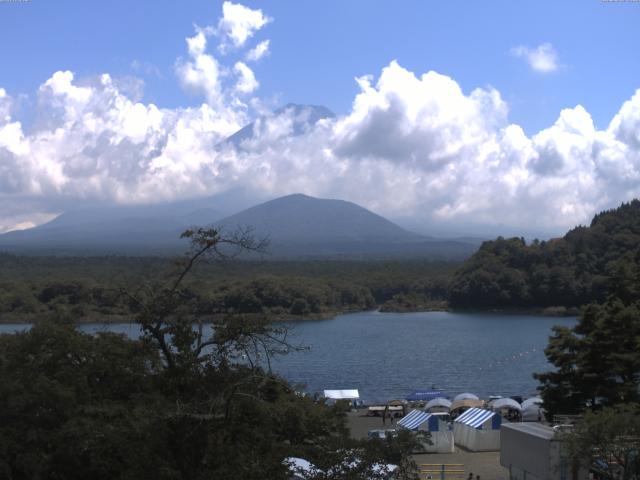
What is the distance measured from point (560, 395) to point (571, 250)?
132 feet

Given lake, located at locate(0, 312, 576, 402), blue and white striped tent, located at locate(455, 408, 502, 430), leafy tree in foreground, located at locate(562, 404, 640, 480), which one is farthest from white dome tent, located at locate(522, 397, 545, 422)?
leafy tree in foreground, located at locate(562, 404, 640, 480)

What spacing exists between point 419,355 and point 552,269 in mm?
21290

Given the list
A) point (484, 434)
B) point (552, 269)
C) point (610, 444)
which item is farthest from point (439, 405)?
point (552, 269)

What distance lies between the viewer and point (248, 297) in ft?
145

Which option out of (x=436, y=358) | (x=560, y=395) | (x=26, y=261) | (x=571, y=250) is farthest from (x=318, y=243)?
(x=560, y=395)

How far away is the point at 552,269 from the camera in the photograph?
49.1 meters

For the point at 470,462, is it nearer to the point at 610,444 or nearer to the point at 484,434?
the point at 484,434

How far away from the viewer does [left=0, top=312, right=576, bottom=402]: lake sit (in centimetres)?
2445

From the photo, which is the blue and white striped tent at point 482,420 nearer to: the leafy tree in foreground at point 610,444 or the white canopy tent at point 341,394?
the leafy tree in foreground at point 610,444

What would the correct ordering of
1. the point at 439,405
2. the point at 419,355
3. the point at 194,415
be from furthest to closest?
the point at 419,355, the point at 439,405, the point at 194,415

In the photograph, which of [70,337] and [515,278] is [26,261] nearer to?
[515,278]

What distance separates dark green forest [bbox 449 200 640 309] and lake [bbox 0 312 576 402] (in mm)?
3657

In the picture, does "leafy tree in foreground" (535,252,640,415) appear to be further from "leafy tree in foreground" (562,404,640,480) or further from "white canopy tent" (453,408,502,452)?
"leafy tree in foreground" (562,404,640,480)

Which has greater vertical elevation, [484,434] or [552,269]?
[552,269]
